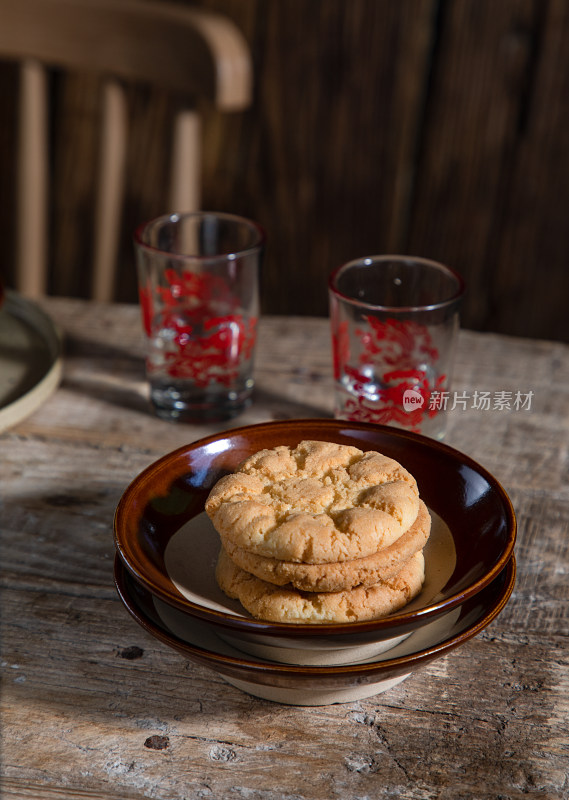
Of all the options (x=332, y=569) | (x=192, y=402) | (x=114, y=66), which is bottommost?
(x=192, y=402)

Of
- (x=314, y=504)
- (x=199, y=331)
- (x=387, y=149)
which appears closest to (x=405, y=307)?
(x=199, y=331)

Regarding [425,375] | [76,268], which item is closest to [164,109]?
[76,268]

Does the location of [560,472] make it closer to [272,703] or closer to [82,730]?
[272,703]

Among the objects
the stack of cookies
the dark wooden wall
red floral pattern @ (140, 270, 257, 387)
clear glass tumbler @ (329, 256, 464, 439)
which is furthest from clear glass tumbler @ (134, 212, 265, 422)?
the dark wooden wall

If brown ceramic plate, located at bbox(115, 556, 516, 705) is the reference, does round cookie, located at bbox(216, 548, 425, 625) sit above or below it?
above

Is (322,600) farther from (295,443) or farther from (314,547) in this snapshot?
(295,443)

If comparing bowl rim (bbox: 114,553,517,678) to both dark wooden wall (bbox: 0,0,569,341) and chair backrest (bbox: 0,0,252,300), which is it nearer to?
chair backrest (bbox: 0,0,252,300)
